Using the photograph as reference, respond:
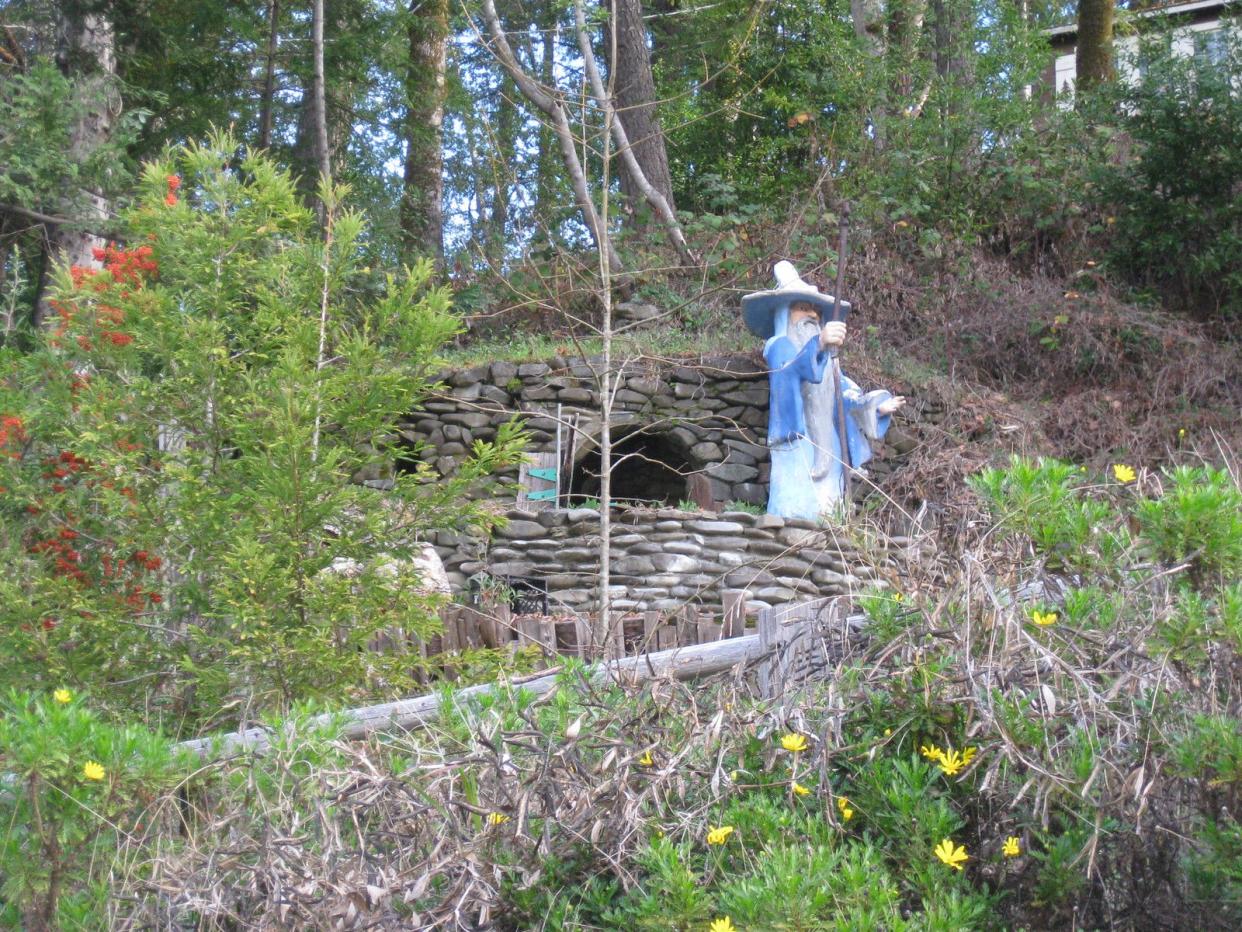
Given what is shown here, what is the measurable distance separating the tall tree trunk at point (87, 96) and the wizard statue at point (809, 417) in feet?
16.2

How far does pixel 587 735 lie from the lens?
3.30 m

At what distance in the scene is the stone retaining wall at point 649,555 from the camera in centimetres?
861

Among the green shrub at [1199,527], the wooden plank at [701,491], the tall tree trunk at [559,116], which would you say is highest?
the tall tree trunk at [559,116]

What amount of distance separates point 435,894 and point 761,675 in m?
1.35

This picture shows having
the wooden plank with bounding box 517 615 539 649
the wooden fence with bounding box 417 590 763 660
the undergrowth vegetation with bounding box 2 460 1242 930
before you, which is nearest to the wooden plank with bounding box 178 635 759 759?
the undergrowth vegetation with bounding box 2 460 1242 930

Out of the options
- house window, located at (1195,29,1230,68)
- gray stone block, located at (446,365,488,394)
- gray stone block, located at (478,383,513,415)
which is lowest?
gray stone block, located at (478,383,513,415)

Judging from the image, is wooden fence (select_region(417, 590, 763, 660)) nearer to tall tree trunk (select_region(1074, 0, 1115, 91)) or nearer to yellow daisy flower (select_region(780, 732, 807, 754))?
yellow daisy flower (select_region(780, 732, 807, 754))

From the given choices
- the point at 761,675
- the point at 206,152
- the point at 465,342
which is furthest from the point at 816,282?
the point at 761,675

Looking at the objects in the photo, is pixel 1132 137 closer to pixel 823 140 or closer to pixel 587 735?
pixel 823 140

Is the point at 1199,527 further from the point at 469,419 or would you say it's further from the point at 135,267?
the point at 469,419

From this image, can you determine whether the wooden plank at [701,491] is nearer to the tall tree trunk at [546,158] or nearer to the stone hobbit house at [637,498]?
the stone hobbit house at [637,498]

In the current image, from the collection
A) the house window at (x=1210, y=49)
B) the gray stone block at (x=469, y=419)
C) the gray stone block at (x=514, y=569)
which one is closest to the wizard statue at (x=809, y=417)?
the gray stone block at (x=514, y=569)

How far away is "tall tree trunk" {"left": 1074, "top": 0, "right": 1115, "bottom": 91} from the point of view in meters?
15.7

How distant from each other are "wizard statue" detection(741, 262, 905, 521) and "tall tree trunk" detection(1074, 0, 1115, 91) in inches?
332
